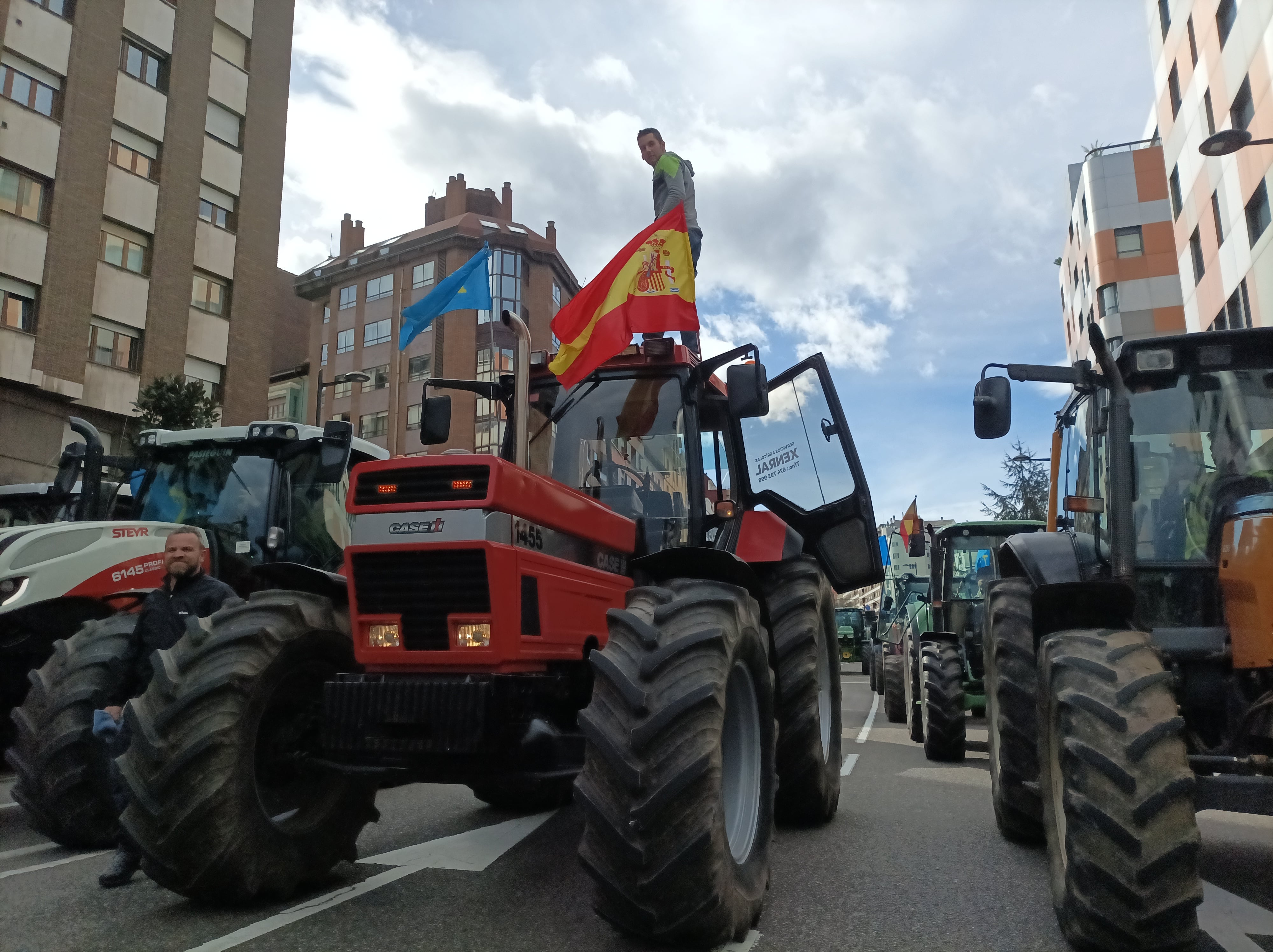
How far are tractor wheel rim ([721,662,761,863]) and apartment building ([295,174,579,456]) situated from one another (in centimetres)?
4262

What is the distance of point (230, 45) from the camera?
2830 centimetres

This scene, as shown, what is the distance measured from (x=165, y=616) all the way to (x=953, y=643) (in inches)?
303

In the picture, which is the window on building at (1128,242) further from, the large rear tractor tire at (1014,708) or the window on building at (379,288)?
the large rear tractor tire at (1014,708)

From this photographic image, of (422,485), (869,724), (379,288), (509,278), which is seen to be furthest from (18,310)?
(379,288)

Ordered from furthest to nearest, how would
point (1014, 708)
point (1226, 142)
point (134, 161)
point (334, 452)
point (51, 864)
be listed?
point (134, 161) → point (1226, 142) → point (334, 452) → point (51, 864) → point (1014, 708)

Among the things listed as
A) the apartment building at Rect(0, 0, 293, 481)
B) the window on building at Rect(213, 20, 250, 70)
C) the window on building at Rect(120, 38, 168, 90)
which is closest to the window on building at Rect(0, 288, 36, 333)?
the apartment building at Rect(0, 0, 293, 481)

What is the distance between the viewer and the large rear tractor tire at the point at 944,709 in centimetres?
910

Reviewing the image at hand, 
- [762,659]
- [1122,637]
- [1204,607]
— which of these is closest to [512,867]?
[762,659]

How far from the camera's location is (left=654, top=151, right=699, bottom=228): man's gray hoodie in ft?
21.2

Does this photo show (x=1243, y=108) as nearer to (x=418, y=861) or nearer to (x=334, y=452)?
(x=334, y=452)

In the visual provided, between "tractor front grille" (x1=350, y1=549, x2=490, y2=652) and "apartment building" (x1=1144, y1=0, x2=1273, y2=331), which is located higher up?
"apartment building" (x1=1144, y1=0, x2=1273, y2=331)

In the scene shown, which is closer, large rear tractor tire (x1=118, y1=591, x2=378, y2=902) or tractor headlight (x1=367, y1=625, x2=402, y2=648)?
large rear tractor tire (x1=118, y1=591, x2=378, y2=902)

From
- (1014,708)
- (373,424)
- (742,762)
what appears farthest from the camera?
(373,424)

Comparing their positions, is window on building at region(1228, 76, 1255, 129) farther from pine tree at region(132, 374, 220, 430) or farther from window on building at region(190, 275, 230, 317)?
window on building at region(190, 275, 230, 317)
